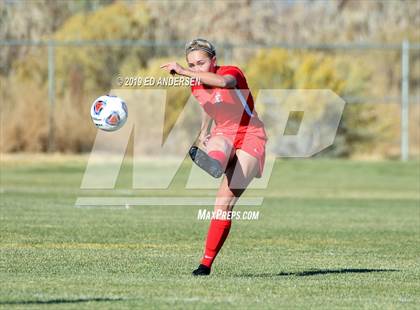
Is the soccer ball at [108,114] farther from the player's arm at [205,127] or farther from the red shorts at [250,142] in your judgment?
the red shorts at [250,142]

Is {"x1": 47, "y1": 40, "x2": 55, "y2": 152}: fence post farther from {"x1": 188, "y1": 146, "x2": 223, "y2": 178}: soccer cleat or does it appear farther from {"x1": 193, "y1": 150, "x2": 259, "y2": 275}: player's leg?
{"x1": 188, "y1": 146, "x2": 223, "y2": 178}: soccer cleat

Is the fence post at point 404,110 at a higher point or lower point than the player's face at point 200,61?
lower

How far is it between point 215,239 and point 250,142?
96cm

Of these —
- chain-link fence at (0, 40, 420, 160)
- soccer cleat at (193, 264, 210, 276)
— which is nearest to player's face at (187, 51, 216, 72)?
soccer cleat at (193, 264, 210, 276)

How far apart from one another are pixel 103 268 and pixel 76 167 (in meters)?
19.7

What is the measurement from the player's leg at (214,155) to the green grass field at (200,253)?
100cm

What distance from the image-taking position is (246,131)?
9.93 metres

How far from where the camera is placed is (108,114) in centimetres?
1144

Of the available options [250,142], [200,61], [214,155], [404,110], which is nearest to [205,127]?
[250,142]

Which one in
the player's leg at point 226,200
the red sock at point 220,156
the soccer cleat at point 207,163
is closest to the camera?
the soccer cleat at point 207,163

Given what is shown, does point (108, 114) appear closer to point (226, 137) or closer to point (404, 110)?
point (226, 137)

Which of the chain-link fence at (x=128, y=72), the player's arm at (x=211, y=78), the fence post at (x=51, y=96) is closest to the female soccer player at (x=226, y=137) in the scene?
the player's arm at (x=211, y=78)

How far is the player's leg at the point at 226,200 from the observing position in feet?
32.2

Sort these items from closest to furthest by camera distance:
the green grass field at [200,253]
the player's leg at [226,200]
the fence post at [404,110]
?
the green grass field at [200,253] → the player's leg at [226,200] → the fence post at [404,110]
